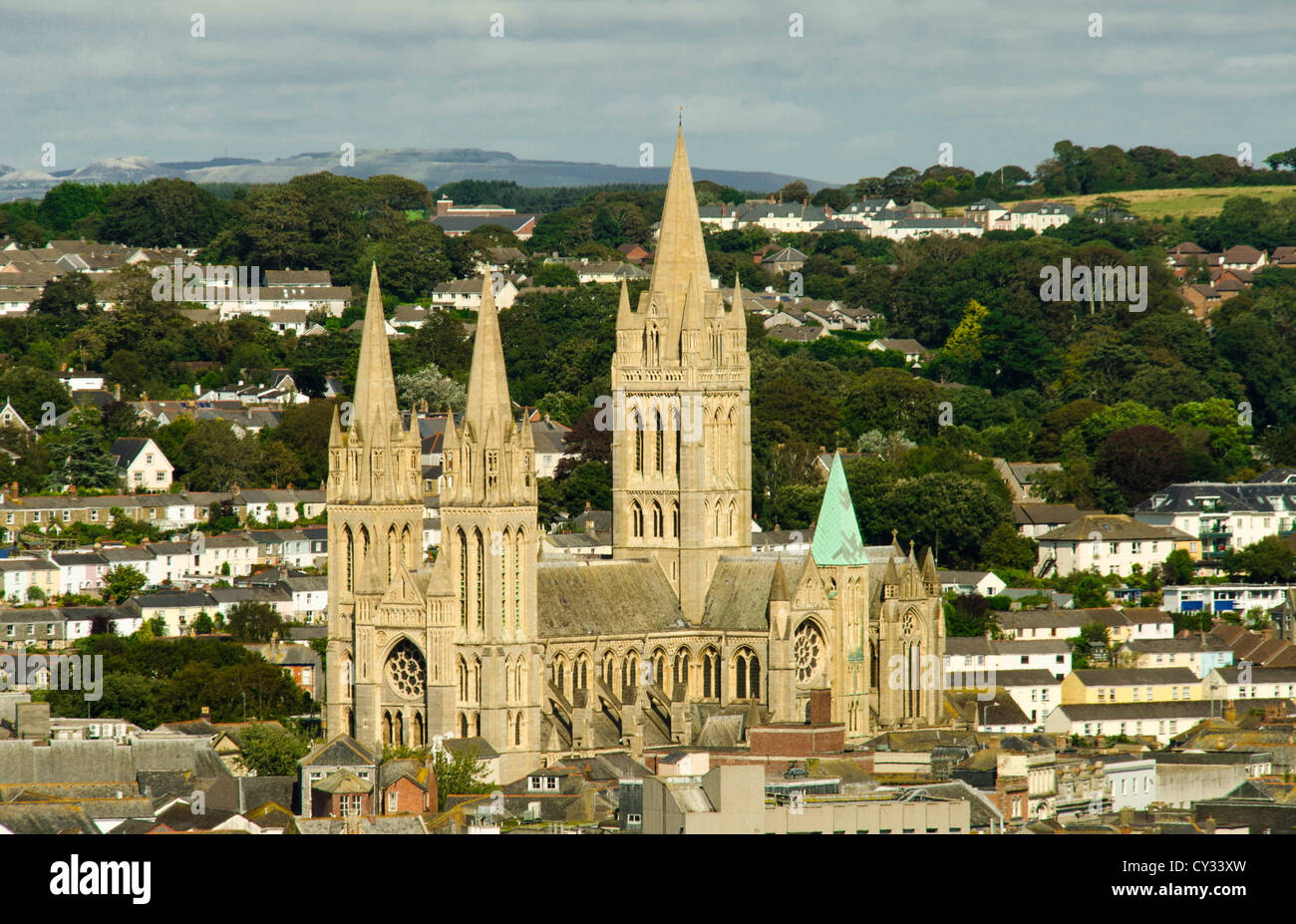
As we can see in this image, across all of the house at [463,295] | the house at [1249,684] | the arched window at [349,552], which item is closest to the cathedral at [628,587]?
the arched window at [349,552]

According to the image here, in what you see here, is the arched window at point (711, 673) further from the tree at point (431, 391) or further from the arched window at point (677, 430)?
the tree at point (431, 391)

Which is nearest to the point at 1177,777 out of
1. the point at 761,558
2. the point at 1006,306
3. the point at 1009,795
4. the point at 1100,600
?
the point at 1009,795

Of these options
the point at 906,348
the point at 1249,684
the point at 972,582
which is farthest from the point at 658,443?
the point at 906,348

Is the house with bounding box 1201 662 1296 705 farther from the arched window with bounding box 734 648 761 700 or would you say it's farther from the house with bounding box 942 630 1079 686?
the arched window with bounding box 734 648 761 700

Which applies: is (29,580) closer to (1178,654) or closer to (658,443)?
(658,443)

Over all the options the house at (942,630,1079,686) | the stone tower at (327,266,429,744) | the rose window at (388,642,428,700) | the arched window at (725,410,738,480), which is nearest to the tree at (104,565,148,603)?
the house at (942,630,1079,686)

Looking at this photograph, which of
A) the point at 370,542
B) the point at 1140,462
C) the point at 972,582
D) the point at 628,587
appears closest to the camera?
the point at 370,542
